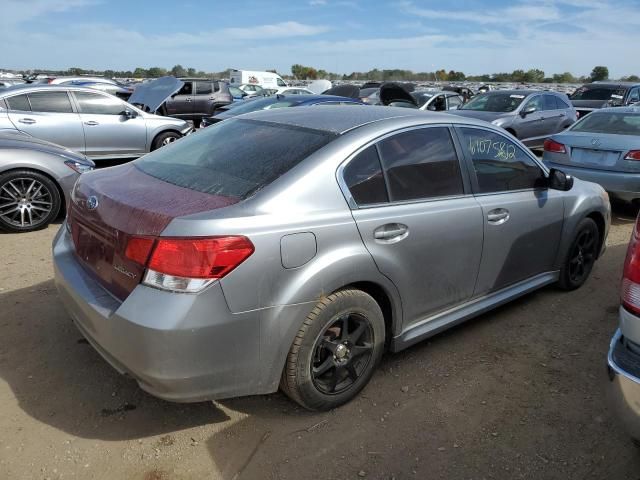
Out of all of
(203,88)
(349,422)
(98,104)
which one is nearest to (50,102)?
(98,104)

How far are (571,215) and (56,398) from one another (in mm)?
3838

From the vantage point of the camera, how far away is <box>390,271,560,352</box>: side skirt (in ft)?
10.2

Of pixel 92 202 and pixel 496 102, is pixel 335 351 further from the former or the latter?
pixel 496 102

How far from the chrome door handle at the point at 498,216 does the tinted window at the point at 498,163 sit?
149 millimetres

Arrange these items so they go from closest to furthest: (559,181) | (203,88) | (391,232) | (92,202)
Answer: (92,202)
(391,232)
(559,181)
(203,88)

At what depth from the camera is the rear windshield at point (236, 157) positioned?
104 inches

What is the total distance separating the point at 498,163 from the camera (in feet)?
12.0

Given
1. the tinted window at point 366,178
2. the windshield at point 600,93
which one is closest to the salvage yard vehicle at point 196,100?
the windshield at point 600,93

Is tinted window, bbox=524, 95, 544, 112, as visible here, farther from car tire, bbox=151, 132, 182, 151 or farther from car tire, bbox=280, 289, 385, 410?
car tire, bbox=280, 289, 385, 410

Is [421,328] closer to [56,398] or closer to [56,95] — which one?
[56,398]

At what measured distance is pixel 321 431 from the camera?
2.69 meters

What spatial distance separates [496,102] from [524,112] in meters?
0.75


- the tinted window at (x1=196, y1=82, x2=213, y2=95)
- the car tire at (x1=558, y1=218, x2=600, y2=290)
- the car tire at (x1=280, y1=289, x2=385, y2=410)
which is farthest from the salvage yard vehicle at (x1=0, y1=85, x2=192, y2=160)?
the tinted window at (x1=196, y1=82, x2=213, y2=95)

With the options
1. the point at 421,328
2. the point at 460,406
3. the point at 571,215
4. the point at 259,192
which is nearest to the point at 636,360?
the point at 460,406
